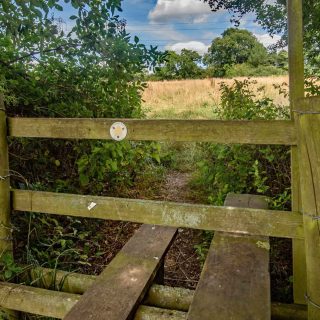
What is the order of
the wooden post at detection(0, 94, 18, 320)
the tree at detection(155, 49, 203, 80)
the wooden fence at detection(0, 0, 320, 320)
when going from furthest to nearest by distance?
the tree at detection(155, 49, 203, 80), the wooden post at detection(0, 94, 18, 320), the wooden fence at detection(0, 0, 320, 320)

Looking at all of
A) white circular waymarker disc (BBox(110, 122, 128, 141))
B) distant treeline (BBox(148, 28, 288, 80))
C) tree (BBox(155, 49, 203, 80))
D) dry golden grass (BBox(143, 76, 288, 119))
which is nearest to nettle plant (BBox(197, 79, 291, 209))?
white circular waymarker disc (BBox(110, 122, 128, 141))

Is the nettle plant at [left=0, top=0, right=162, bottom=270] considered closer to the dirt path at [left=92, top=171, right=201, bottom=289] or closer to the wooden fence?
the dirt path at [left=92, top=171, right=201, bottom=289]

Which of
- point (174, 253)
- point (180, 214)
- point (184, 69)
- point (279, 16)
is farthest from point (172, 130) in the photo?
point (184, 69)

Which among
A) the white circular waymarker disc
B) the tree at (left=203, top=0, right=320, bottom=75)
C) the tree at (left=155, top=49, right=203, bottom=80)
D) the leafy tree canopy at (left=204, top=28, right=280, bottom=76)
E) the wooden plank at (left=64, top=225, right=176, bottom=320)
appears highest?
the leafy tree canopy at (left=204, top=28, right=280, bottom=76)

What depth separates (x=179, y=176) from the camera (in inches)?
233

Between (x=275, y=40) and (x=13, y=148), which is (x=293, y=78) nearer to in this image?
(x=13, y=148)

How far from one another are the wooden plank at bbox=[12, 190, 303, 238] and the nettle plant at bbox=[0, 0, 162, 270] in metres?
0.81

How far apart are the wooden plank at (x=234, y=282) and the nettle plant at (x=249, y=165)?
1.09 meters

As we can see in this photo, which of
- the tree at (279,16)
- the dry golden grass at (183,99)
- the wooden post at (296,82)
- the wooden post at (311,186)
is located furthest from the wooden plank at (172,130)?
the dry golden grass at (183,99)

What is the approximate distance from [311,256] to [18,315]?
186 centimetres

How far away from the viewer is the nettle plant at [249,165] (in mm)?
3502

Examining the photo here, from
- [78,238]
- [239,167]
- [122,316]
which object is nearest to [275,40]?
[239,167]

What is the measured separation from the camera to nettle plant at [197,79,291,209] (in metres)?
3.50

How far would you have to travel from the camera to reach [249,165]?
12.4 feet
